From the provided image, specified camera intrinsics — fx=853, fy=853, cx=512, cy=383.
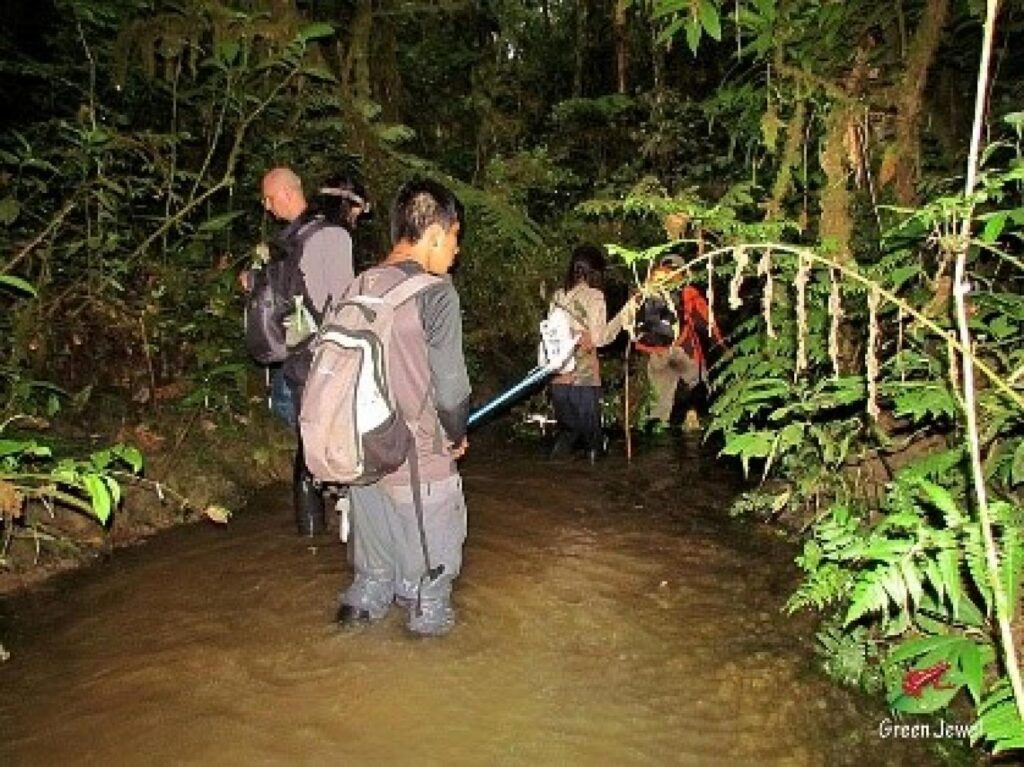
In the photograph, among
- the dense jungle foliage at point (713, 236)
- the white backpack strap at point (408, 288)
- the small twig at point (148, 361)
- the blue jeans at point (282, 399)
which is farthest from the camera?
the small twig at point (148, 361)

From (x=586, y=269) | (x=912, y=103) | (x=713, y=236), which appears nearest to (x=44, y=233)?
(x=586, y=269)

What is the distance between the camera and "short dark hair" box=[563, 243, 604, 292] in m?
7.62

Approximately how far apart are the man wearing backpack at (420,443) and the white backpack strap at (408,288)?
0.01 metres

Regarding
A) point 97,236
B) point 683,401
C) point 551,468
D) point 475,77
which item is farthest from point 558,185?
point 97,236

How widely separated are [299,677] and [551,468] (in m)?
3.90

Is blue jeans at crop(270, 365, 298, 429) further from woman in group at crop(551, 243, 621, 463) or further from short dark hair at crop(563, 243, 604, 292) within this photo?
short dark hair at crop(563, 243, 604, 292)

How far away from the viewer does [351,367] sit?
385 cm

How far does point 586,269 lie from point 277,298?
3152 millimetres

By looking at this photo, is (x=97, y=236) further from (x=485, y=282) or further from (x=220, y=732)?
(x=220, y=732)

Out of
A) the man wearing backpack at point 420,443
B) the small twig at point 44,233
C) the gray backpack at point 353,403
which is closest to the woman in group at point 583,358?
the man wearing backpack at point 420,443

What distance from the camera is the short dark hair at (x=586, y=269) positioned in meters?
7.62

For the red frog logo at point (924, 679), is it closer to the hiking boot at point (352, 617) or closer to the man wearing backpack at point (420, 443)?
the man wearing backpack at point (420, 443)

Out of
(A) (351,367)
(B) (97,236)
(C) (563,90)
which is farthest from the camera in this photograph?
(C) (563,90)

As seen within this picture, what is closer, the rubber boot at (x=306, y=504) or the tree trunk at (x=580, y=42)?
the rubber boot at (x=306, y=504)
